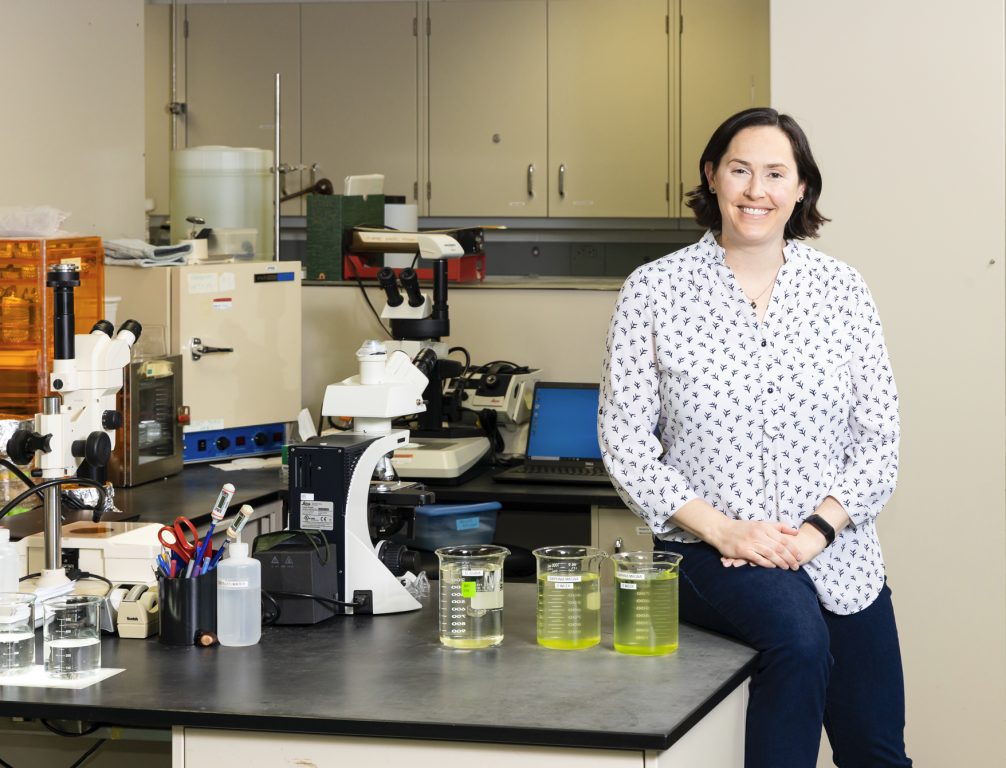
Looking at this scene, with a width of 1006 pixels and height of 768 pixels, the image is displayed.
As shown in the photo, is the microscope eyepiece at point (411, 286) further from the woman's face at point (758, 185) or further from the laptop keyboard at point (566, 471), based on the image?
the woman's face at point (758, 185)

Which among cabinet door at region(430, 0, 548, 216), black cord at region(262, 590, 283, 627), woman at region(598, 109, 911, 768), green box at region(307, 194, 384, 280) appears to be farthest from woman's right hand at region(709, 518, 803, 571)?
cabinet door at region(430, 0, 548, 216)

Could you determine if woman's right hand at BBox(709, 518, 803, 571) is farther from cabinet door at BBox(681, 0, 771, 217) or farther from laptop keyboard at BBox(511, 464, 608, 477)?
cabinet door at BBox(681, 0, 771, 217)

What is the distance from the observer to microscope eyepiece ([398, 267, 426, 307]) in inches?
114

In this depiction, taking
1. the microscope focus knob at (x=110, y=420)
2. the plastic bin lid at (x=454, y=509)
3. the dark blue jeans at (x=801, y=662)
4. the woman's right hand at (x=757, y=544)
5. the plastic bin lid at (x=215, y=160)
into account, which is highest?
Result: the plastic bin lid at (x=215, y=160)

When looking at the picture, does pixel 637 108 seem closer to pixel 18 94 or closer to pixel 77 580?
pixel 18 94

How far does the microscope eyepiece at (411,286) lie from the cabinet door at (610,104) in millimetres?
2104

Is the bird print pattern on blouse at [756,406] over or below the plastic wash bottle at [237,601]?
over

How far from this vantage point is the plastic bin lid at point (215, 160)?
327 cm

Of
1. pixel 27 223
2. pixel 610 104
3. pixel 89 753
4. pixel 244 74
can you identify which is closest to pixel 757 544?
pixel 89 753

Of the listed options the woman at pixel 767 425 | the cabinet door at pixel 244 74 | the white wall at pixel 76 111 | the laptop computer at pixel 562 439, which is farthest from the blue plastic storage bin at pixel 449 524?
the cabinet door at pixel 244 74

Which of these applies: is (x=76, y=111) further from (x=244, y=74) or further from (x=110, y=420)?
(x=244, y=74)

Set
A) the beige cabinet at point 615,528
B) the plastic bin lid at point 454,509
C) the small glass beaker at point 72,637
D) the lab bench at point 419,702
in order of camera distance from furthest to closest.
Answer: the beige cabinet at point 615,528 → the plastic bin lid at point 454,509 → the small glass beaker at point 72,637 → the lab bench at point 419,702

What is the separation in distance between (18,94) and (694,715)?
2.40 m

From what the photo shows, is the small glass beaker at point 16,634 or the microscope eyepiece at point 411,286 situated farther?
the microscope eyepiece at point 411,286
